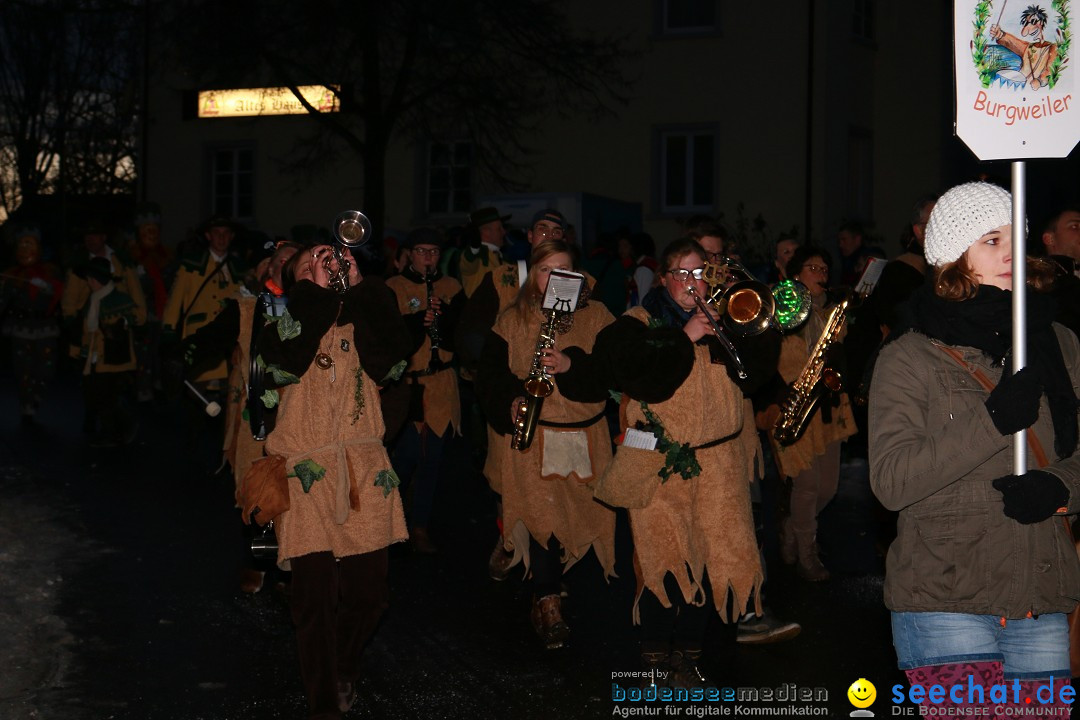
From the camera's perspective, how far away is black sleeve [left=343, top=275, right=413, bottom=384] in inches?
219

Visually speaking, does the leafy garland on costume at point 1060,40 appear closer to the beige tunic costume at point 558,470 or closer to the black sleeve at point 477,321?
the beige tunic costume at point 558,470

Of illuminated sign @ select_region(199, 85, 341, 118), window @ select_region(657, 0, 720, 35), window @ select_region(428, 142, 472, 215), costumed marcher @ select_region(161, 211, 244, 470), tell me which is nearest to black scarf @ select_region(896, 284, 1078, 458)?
costumed marcher @ select_region(161, 211, 244, 470)

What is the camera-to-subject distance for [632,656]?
6.43 meters

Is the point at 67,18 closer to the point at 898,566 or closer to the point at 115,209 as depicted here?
the point at 115,209

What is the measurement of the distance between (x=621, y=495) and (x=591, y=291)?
1529mm

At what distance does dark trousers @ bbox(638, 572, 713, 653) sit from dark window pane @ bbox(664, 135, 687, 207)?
67.0 ft

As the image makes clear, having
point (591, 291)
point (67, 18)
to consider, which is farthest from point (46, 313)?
point (67, 18)

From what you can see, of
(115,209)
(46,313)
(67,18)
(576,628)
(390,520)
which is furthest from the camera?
(115,209)

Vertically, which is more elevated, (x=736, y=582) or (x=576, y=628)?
(x=736, y=582)

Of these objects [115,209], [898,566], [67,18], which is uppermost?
[67,18]

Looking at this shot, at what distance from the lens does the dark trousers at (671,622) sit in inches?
229

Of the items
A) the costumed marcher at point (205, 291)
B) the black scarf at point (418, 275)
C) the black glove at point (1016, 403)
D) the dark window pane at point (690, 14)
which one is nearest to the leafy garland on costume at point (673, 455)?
the black glove at point (1016, 403)

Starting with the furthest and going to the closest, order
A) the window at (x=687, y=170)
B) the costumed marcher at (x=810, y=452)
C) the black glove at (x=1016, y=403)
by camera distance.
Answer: the window at (x=687, y=170)
the costumed marcher at (x=810, y=452)
the black glove at (x=1016, y=403)

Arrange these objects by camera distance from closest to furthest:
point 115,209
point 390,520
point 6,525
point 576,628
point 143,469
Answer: point 390,520 → point 576,628 → point 6,525 → point 143,469 → point 115,209
